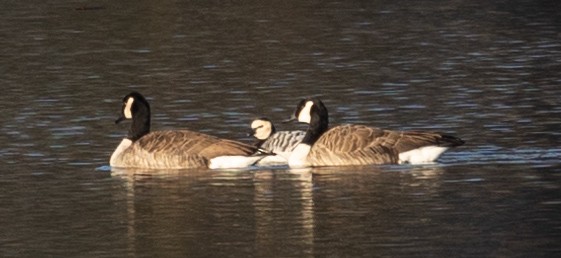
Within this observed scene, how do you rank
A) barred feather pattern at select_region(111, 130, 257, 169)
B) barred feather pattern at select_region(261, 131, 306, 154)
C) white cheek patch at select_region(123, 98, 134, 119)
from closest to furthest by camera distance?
1. barred feather pattern at select_region(111, 130, 257, 169)
2. barred feather pattern at select_region(261, 131, 306, 154)
3. white cheek patch at select_region(123, 98, 134, 119)

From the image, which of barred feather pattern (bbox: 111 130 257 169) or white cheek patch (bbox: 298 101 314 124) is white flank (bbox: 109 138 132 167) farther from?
white cheek patch (bbox: 298 101 314 124)

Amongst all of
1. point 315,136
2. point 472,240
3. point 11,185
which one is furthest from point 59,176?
point 472,240

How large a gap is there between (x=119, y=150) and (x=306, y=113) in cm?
242

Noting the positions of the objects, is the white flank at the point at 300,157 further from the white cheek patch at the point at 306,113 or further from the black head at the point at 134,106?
the black head at the point at 134,106

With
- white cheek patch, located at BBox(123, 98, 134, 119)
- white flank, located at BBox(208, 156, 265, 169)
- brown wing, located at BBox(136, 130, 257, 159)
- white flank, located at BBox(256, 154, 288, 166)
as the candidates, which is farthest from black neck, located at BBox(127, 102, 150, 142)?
white flank, located at BBox(208, 156, 265, 169)

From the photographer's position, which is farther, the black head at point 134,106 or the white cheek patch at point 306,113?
the black head at point 134,106

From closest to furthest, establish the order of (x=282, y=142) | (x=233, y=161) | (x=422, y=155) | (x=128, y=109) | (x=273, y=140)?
1. (x=422, y=155)
2. (x=233, y=161)
3. (x=282, y=142)
4. (x=273, y=140)
5. (x=128, y=109)

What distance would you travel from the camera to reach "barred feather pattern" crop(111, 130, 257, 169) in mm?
22891

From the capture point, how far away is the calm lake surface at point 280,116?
17.7 metres

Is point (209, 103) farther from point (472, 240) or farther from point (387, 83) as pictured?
point (472, 240)

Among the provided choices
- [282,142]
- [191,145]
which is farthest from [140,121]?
[282,142]

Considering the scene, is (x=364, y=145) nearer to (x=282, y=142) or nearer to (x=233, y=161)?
(x=233, y=161)

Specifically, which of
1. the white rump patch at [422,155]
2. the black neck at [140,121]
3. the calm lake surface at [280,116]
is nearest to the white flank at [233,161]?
the calm lake surface at [280,116]

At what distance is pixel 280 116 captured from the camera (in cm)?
2802
